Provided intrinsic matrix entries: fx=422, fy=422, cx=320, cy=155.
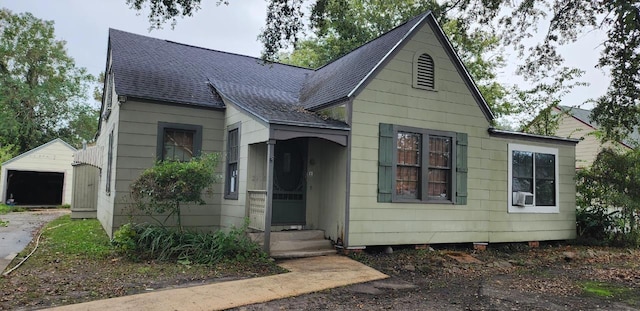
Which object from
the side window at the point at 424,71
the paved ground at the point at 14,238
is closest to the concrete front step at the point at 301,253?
the side window at the point at 424,71

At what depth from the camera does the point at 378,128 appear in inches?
322

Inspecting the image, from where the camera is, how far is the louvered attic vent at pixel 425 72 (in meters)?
8.78

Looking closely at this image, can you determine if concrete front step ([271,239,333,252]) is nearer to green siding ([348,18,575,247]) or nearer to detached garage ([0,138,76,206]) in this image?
green siding ([348,18,575,247])

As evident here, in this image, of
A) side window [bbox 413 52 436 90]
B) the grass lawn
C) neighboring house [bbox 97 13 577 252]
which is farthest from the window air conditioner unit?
the grass lawn

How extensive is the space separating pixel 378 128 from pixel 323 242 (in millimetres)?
2434

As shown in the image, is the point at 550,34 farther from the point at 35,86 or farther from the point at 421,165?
the point at 35,86

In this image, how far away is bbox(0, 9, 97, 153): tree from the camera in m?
26.6

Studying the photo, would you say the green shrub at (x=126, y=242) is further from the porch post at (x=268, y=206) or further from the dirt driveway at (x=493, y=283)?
the dirt driveway at (x=493, y=283)

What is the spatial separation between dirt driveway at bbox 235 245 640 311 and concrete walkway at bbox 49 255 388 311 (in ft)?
0.76

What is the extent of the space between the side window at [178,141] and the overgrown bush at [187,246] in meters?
1.93

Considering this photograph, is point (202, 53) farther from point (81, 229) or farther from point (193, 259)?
point (193, 259)

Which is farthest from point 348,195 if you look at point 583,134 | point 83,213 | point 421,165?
point 583,134

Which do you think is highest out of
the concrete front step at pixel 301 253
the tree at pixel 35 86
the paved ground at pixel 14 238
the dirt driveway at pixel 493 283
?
the tree at pixel 35 86

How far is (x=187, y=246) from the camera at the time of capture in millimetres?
7277
